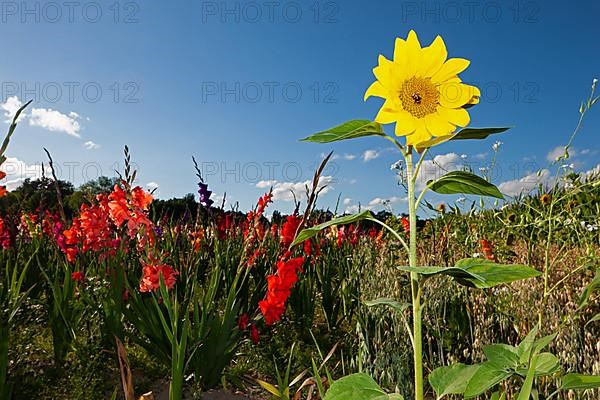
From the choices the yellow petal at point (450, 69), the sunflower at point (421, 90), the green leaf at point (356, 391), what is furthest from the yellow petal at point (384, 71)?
the green leaf at point (356, 391)

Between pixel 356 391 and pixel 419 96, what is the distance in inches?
25.6

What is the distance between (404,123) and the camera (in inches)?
40.9

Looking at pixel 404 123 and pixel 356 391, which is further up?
pixel 404 123

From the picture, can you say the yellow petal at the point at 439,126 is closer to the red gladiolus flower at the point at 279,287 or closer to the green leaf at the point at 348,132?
the green leaf at the point at 348,132

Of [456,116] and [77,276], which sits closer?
[456,116]

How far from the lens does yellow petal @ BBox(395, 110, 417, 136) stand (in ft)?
3.39

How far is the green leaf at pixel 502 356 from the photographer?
1184 mm

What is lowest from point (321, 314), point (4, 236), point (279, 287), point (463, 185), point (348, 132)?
point (321, 314)

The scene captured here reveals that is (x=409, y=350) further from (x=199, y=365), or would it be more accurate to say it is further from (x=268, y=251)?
(x=268, y=251)

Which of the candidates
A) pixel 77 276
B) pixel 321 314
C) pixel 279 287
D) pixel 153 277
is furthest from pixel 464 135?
pixel 321 314

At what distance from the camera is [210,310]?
269cm

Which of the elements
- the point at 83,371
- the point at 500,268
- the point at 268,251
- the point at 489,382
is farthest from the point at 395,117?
the point at 268,251

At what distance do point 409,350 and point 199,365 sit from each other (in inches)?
44.3

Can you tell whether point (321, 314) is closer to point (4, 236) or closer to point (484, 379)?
point (4, 236)
